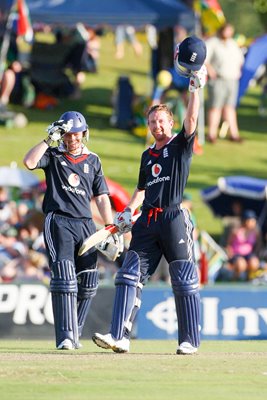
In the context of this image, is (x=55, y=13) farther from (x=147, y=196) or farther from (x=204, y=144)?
(x=147, y=196)

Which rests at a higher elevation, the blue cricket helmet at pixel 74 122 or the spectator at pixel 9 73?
the spectator at pixel 9 73

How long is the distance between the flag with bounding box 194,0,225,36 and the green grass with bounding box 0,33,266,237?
2427mm

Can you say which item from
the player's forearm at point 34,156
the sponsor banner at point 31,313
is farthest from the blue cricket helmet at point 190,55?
the sponsor banner at point 31,313

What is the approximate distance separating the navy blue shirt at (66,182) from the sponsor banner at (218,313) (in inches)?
179

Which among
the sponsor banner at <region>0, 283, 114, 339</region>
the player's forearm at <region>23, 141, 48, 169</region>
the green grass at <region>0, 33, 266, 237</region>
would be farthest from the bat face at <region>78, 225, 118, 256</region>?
the green grass at <region>0, 33, 266, 237</region>

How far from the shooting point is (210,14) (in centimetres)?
2500

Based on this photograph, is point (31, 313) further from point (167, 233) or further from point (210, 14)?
point (210, 14)

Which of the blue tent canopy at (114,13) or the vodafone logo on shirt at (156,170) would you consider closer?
the vodafone logo on shirt at (156,170)

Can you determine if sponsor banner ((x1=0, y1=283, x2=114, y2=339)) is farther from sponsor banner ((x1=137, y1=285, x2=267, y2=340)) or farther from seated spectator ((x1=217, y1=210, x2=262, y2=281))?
seated spectator ((x1=217, y1=210, x2=262, y2=281))

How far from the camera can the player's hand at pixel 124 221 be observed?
34.1 ft

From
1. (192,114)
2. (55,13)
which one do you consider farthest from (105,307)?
(55,13)

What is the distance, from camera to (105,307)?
15445mm

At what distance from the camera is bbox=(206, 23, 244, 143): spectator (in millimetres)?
24531

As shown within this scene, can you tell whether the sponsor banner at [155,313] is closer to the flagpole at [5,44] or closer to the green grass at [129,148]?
the green grass at [129,148]
